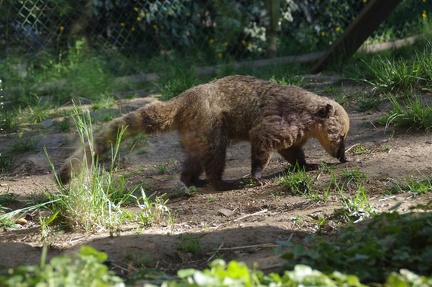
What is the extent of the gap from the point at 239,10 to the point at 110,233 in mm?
7727

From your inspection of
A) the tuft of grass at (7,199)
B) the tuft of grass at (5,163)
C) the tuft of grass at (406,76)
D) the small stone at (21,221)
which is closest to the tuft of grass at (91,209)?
the small stone at (21,221)

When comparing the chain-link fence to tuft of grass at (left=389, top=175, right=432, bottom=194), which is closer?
tuft of grass at (left=389, top=175, right=432, bottom=194)

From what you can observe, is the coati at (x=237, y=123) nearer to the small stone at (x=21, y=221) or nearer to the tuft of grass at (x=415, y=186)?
the small stone at (x=21, y=221)

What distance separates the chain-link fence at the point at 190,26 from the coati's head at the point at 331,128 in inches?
174

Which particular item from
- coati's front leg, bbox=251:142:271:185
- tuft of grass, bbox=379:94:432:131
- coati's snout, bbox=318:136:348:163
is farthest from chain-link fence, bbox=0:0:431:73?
coati's front leg, bbox=251:142:271:185

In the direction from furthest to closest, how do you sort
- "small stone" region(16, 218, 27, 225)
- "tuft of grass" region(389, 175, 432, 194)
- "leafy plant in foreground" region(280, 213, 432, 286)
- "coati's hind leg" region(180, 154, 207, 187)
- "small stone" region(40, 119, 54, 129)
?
"small stone" region(40, 119, 54, 129), "coati's hind leg" region(180, 154, 207, 187), "small stone" region(16, 218, 27, 225), "tuft of grass" region(389, 175, 432, 194), "leafy plant in foreground" region(280, 213, 432, 286)

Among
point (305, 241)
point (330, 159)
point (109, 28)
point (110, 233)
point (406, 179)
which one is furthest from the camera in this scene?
point (109, 28)

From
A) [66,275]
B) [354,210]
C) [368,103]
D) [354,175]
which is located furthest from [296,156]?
[66,275]

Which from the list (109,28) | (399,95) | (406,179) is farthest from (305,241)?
(109,28)

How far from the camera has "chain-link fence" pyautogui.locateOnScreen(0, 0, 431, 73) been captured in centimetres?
1132

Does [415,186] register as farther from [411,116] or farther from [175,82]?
[175,82]

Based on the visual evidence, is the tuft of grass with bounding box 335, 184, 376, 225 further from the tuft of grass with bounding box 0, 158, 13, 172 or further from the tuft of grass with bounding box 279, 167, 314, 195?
the tuft of grass with bounding box 0, 158, 13, 172

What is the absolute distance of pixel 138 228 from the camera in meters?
5.73

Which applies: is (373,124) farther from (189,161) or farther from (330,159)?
(189,161)
